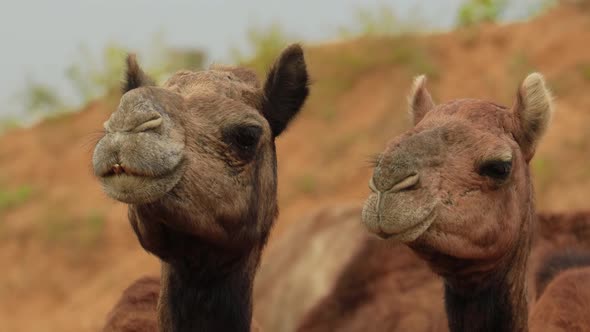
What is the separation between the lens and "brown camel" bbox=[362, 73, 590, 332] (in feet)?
15.6

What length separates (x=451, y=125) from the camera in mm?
5180

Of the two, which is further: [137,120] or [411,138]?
[411,138]

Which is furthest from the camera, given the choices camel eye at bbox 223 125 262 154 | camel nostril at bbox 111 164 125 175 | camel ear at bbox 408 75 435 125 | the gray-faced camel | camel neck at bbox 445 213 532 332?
the gray-faced camel

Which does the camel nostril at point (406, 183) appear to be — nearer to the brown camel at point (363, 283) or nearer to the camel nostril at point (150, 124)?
the camel nostril at point (150, 124)

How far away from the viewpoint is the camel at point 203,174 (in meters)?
4.33

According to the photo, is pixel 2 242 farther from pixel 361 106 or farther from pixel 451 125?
pixel 451 125

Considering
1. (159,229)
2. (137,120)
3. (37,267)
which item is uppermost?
(137,120)

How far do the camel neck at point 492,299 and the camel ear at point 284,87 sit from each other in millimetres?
1349

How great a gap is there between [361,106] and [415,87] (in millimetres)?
12879

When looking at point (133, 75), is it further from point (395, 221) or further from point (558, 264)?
point (558, 264)

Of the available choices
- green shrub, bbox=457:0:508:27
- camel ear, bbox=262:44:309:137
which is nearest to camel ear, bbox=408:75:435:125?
camel ear, bbox=262:44:309:137

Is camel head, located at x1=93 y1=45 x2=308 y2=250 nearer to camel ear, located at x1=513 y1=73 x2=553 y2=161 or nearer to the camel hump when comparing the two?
camel ear, located at x1=513 y1=73 x2=553 y2=161


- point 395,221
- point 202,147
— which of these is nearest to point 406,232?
point 395,221

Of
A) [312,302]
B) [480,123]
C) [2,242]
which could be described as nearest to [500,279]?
[480,123]
